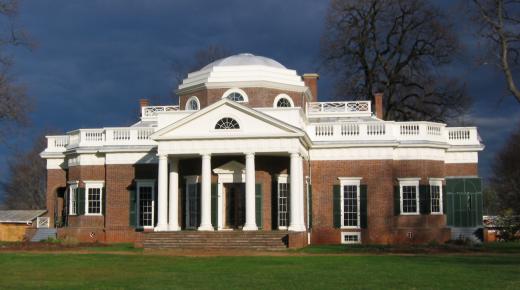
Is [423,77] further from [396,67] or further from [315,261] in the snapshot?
[315,261]

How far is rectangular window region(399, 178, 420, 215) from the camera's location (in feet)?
125

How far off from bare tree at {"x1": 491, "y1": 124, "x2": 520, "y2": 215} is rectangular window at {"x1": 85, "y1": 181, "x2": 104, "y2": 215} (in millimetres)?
32131

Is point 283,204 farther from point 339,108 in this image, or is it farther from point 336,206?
point 339,108

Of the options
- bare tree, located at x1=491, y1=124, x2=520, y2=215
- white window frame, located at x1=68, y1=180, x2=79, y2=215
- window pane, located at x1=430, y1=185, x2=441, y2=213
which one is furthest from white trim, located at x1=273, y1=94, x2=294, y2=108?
bare tree, located at x1=491, y1=124, x2=520, y2=215

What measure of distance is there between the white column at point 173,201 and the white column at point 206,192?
5.48 ft

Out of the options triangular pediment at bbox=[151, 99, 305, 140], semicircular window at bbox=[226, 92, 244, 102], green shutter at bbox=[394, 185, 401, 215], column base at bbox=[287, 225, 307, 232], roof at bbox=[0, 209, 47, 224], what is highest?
semicircular window at bbox=[226, 92, 244, 102]

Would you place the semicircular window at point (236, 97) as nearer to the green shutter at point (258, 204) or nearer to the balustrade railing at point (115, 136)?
the balustrade railing at point (115, 136)

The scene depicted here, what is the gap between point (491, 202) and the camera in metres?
77.3

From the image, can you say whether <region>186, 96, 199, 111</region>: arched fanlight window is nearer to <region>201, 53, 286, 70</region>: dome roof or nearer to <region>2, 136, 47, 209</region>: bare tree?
<region>201, 53, 286, 70</region>: dome roof

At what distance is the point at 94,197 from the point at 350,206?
1370 cm

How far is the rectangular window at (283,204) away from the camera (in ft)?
123

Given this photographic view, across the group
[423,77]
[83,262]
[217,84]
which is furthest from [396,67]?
[83,262]

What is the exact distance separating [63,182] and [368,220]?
694 inches

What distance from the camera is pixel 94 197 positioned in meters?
40.5
